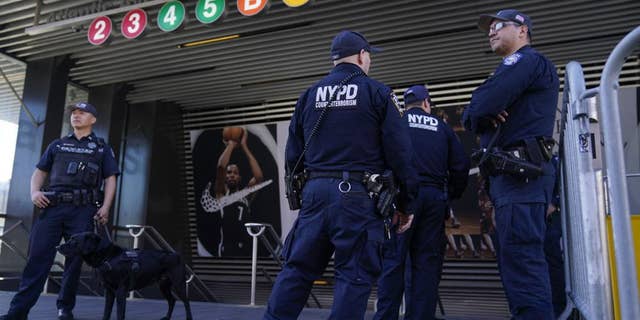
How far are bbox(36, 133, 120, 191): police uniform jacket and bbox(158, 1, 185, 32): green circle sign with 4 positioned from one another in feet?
6.30

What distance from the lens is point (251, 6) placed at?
527cm

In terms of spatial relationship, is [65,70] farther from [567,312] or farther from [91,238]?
[567,312]

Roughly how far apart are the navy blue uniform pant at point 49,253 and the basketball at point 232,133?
5540 millimetres

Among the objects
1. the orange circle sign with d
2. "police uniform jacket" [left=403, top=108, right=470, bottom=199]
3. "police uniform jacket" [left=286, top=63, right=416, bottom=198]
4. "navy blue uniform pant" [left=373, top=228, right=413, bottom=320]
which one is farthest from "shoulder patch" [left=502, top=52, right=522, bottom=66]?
the orange circle sign with d

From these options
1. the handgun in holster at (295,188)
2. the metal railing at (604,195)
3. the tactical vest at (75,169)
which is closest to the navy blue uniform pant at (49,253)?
the tactical vest at (75,169)

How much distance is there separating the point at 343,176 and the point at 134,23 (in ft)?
15.2

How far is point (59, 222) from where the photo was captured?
3746mm

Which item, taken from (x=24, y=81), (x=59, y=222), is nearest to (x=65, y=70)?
(x=24, y=81)

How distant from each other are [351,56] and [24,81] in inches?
300

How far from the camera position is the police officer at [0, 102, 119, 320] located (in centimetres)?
357

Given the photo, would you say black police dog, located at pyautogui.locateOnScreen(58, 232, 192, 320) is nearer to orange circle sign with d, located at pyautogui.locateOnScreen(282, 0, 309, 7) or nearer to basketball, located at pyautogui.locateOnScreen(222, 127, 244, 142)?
orange circle sign with d, located at pyautogui.locateOnScreen(282, 0, 309, 7)

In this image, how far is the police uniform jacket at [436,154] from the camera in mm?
3162

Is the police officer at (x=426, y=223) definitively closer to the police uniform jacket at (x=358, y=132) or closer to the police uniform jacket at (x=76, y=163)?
the police uniform jacket at (x=358, y=132)

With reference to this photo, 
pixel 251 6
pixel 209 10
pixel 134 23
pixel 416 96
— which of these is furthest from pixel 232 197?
pixel 416 96
